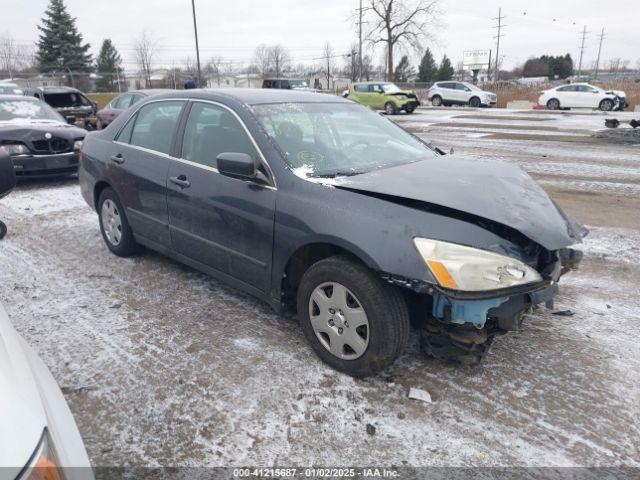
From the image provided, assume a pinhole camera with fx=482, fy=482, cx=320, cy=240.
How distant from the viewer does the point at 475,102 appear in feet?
101

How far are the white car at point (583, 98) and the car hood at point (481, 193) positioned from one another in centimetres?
2793

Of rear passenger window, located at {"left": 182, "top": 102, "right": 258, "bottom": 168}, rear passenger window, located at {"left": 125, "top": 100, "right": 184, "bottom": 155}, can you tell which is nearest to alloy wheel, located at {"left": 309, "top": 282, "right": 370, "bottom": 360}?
rear passenger window, located at {"left": 182, "top": 102, "right": 258, "bottom": 168}

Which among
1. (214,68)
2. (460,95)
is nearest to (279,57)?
(214,68)

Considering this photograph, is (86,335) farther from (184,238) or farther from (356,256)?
(356,256)

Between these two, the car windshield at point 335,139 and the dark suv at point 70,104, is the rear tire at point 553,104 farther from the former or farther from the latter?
the car windshield at point 335,139

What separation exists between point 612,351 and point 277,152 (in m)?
2.57

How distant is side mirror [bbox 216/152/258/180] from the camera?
3.03m

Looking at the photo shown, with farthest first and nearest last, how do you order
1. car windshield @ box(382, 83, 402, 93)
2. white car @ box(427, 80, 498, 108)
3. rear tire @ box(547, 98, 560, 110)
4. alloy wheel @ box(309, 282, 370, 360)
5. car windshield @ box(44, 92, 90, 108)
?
1. white car @ box(427, 80, 498, 108)
2. rear tire @ box(547, 98, 560, 110)
3. car windshield @ box(382, 83, 402, 93)
4. car windshield @ box(44, 92, 90, 108)
5. alloy wheel @ box(309, 282, 370, 360)

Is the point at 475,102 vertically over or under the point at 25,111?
under

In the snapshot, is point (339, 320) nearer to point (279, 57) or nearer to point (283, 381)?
point (283, 381)

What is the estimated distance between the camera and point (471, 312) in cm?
250

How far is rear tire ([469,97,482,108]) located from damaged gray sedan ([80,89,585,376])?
28.9m

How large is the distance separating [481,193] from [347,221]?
819 millimetres

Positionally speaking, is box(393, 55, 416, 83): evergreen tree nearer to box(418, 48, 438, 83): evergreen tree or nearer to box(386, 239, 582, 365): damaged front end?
box(418, 48, 438, 83): evergreen tree
